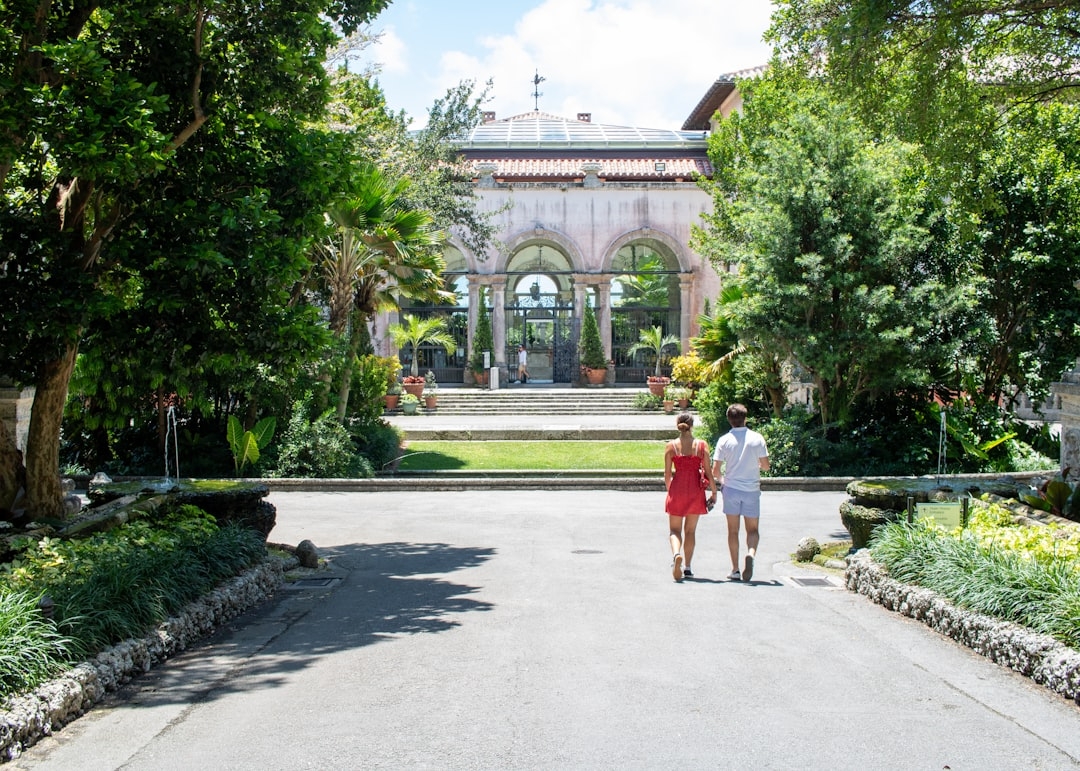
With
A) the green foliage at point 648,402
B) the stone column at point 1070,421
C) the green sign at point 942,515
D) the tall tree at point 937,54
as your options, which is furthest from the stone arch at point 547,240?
the green sign at point 942,515

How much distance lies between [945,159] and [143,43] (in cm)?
821

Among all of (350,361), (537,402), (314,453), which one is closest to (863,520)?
(314,453)

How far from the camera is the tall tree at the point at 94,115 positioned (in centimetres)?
718

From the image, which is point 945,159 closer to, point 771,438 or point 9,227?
point 771,438

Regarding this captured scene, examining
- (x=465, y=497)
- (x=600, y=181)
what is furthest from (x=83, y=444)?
(x=600, y=181)

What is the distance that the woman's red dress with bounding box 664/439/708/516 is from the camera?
8.79 metres

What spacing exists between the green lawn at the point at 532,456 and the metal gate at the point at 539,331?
14703 mm

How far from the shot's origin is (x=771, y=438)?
17906mm

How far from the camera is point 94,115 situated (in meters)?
6.99

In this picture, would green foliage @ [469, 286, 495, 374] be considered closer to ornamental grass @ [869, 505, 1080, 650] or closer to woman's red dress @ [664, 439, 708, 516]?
woman's red dress @ [664, 439, 708, 516]

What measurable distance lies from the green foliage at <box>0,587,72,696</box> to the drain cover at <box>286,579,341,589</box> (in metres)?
3.29

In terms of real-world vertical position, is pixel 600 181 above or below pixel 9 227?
above

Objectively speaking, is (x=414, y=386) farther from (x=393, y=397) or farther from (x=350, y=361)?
(x=350, y=361)

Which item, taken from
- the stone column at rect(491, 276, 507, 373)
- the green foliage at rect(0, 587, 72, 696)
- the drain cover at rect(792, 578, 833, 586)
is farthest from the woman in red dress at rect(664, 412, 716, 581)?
the stone column at rect(491, 276, 507, 373)
